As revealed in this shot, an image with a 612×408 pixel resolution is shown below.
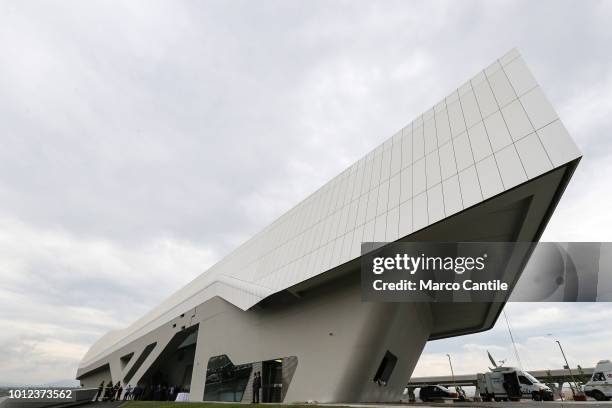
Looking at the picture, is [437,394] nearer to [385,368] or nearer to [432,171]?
[385,368]

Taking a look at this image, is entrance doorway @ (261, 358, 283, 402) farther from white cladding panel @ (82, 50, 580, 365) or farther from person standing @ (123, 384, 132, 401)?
person standing @ (123, 384, 132, 401)

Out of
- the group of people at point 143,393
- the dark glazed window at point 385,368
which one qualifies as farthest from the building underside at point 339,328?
the group of people at point 143,393

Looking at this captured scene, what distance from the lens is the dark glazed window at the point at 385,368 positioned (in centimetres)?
1781

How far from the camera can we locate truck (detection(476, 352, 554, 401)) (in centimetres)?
2083

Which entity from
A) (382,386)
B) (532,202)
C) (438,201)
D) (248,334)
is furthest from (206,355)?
(532,202)

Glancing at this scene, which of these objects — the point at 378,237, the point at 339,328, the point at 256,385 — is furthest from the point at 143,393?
the point at 378,237

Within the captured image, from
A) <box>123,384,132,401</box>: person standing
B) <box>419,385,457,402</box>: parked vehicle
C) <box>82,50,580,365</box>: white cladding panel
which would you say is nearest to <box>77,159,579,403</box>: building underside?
<box>82,50,580,365</box>: white cladding panel

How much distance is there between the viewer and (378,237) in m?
14.2

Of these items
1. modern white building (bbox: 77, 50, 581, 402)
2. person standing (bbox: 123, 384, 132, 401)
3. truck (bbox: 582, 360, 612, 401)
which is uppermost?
modern white building (bbox: 77, 50, 581, 402)

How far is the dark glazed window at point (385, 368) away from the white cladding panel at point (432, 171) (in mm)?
5879

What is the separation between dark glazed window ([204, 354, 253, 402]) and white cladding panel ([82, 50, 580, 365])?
3.46 metres

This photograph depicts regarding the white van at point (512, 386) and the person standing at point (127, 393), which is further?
the person standing at point (127, 393)

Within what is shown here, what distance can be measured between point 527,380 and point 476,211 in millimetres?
16156

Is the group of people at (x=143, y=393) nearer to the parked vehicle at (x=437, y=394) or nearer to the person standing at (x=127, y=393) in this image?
the person standing at (x=127, y=393)
